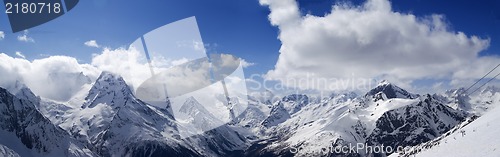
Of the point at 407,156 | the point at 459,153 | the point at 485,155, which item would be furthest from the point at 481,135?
the point at 407,156

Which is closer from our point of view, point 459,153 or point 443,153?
point 459,153

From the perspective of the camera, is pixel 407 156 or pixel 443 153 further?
pixel 407 156

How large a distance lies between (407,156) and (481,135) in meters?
24.5

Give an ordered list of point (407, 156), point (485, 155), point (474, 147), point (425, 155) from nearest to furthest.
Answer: point (485, 155) < point (474, 147) < point (425, 155) < point (407, 156)

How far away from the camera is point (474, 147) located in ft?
135

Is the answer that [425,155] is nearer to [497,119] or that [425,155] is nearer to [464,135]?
[464,135]

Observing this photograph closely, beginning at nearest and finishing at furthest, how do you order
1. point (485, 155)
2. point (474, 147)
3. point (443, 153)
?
1. point (485, 155)
2. point (474, 147)
3. point (443, 153)

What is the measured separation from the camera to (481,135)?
44219mm

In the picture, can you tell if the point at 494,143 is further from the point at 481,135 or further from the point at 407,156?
the point at 407,156

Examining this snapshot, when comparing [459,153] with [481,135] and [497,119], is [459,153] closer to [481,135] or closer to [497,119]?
[481,135]

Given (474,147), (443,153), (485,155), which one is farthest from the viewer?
(443,153)

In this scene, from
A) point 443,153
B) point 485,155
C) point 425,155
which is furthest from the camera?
point 425,155

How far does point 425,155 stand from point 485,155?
17.7 meters

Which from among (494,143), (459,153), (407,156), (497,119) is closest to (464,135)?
(497,119)
